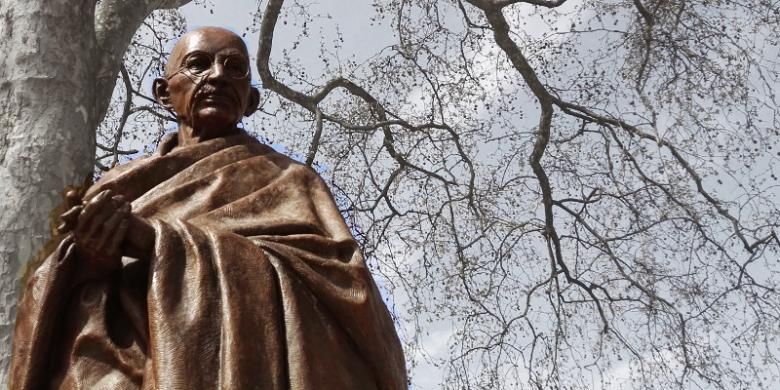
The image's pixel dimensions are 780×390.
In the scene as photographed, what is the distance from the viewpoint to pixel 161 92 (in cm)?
317

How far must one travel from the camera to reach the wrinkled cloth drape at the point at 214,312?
2303 mm

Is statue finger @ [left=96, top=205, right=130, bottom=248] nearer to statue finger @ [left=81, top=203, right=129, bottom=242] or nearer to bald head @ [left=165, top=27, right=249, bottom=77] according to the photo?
statue finger @ [left=81, top=203, right=129, bottom=242]

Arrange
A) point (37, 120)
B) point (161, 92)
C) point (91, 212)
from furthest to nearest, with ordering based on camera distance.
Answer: point (37, 120)
point (161, 92)
point (91, 212)

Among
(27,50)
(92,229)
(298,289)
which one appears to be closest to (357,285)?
(298,289)

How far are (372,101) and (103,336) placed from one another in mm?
7067

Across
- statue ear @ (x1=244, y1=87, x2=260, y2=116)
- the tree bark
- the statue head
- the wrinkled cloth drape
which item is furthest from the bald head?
the tree bark

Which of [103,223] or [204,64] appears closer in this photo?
[103,223]

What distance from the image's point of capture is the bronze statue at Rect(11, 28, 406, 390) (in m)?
2.30

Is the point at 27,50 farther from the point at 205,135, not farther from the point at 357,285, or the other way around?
the point at 357,285

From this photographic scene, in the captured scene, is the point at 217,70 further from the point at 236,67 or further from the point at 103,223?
the point at 103,223

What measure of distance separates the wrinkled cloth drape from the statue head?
1.08 ft

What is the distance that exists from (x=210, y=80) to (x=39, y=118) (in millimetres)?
1849

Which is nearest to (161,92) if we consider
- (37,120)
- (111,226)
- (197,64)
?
(197,64)

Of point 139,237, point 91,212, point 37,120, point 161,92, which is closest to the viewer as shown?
point 91,212
